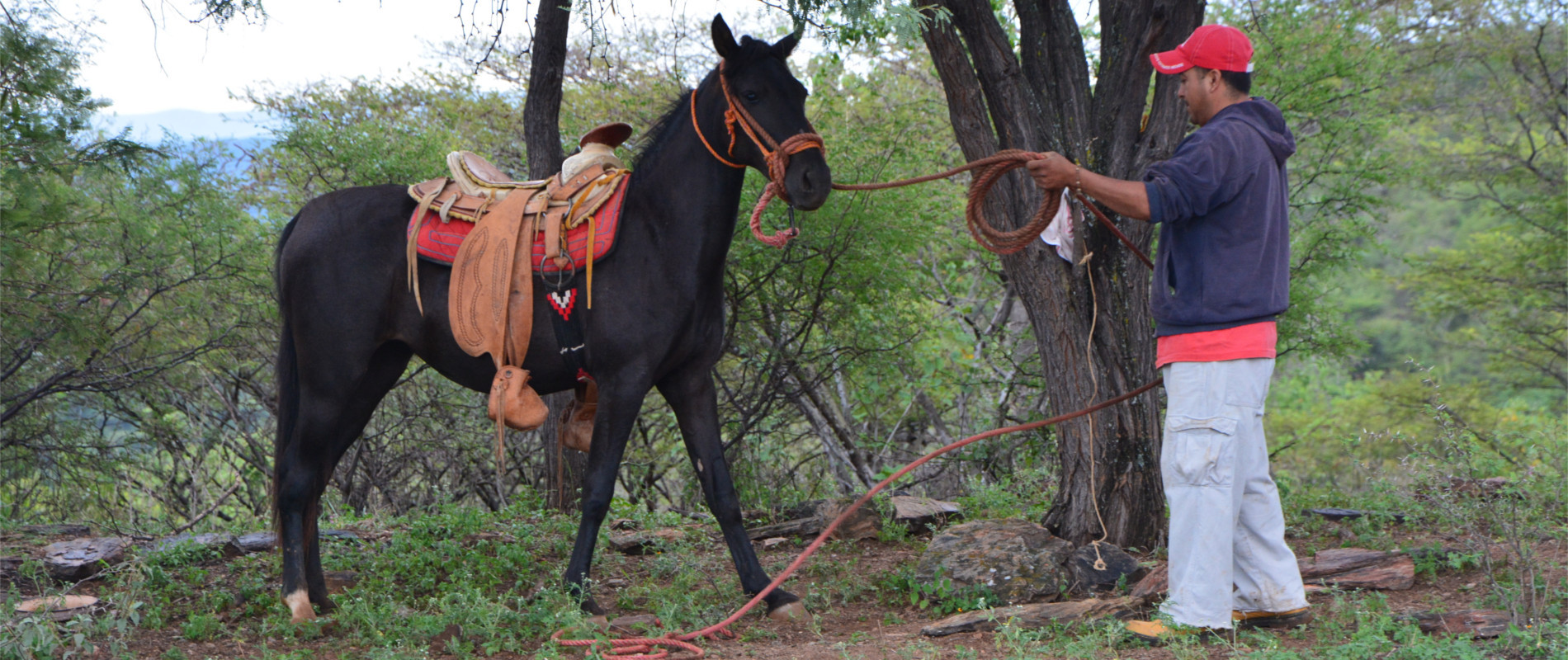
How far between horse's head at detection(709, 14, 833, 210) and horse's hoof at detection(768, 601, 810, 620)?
5.22 ft

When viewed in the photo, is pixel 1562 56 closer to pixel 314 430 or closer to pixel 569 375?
pixel 569 375

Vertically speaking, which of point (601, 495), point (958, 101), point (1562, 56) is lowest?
point (601, 495)

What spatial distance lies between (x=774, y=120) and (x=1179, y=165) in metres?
1.47

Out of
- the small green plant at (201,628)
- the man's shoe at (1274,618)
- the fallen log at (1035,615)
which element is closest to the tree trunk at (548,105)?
the small green plant at (201,628)

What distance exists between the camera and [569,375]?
4340 millimetres

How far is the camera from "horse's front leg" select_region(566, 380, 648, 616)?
403 cm

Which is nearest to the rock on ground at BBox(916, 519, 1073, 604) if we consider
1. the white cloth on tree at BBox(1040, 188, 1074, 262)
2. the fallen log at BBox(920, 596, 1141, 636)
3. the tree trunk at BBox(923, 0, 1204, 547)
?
the fallen log at BBox(920, 596, 1141, 636)

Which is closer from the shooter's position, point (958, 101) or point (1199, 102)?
point (1199, 102)

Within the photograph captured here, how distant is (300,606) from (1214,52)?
398cm

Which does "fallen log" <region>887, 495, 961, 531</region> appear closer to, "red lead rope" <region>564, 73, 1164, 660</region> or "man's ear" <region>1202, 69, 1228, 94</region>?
"red lead rope" <region>564, 73, 1164, 660</region>

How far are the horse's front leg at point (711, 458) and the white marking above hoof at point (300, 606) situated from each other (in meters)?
1.64

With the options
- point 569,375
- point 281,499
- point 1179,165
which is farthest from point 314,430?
point 1179,165

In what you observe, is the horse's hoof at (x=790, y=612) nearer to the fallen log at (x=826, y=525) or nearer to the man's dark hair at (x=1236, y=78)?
the fallen log at (x=826, y=525)

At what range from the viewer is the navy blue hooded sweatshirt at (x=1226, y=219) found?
125 inches
